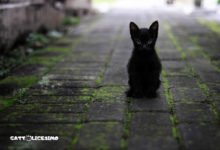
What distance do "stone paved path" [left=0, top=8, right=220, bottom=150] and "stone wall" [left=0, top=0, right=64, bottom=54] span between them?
120cm

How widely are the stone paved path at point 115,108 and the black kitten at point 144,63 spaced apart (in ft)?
0.49

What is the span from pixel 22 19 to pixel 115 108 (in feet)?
14.9

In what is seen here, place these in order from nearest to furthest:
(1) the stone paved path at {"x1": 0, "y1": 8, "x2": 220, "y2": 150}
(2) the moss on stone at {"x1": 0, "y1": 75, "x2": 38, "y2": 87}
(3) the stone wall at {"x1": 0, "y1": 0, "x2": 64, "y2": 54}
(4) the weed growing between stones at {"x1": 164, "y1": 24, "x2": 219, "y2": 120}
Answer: (1) the stone paved path at {"x1": 0, "y1": 8, "x2": 220, "y2": 150} < (4) the weed growing between stones at {"x1": 164, "y1": 24, "x2": 219, "y2": 120} < (2) the moss on stone at {"x1": 0, "y1": 75, "x2": 38, "y2": 87} < (3) the stone wall at {"x1": 0, "y1": 0, "x2": 64, "y2": 54}

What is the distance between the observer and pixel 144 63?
3.98 meters

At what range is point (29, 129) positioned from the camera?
332 cm

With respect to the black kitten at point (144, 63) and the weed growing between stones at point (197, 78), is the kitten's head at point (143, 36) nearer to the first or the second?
the black kitten at point (144, 63)

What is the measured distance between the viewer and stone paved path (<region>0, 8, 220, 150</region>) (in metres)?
3.05

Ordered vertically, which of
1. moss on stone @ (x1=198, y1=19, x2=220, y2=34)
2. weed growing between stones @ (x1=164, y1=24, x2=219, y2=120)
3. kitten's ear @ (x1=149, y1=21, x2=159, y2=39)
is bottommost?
moss on stone @ (x1=198, y1=19, x2=220, y2=34)

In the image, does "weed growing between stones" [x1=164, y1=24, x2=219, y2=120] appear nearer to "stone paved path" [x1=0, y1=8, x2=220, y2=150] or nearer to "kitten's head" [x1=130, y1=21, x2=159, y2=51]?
"stone paved path" [x1=0, y1=8, x2=220, y2=150]

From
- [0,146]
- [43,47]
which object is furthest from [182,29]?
[0,146]

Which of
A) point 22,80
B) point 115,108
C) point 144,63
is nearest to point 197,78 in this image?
point 144,63

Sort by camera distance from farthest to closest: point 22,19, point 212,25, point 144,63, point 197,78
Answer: point 212,25 → point 22,19 → point 197,78 → point 144,63

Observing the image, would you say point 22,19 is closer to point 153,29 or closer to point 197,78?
point 197,78

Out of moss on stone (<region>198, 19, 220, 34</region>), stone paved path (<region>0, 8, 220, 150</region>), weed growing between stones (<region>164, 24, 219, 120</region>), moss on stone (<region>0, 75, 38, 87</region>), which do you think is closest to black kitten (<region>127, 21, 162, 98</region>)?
stone paved path (<region>0, 8, 220, 150</region>)
